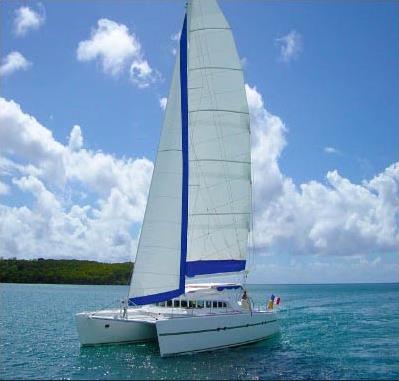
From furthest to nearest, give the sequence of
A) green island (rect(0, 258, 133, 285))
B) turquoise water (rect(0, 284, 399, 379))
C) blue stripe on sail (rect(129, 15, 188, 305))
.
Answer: green island (rect(0, 258, 133, 285))
blue stripe on sail (rect(129, 15, 188, 305))
turquoise water (rect(0, 284, 399, 379))

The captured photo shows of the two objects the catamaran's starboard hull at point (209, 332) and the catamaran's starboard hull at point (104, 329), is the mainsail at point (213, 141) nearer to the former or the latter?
the catamaran's starboard hull at point (209, 332)

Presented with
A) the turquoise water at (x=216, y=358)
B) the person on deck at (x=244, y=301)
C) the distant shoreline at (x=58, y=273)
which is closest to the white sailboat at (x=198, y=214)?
the person on deck at (x=244, y=301)

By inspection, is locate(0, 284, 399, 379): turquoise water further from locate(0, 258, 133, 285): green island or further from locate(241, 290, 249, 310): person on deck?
locate(0, 258, 133, 285): green island

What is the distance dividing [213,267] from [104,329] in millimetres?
6829

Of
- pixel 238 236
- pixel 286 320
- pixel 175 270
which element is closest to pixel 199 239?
pixel 238 236

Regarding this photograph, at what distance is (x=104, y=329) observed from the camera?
23031mm

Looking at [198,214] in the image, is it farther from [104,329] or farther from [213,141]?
[104,329]

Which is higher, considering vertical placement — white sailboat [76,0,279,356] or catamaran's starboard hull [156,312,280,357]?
white sailboat [76,0,279,356]

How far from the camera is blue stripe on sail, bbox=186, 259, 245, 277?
85.9ft

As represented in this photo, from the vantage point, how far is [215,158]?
88.2ft

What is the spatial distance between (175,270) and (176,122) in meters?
7.29

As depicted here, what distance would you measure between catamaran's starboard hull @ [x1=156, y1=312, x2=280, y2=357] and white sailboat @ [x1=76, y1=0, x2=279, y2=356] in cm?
5

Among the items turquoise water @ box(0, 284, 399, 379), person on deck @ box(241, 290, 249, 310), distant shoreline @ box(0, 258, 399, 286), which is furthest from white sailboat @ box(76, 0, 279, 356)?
distant shoreline @ box(0, 258, 399, 286)

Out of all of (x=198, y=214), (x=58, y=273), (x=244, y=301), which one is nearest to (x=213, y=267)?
(x=244, y=301)
